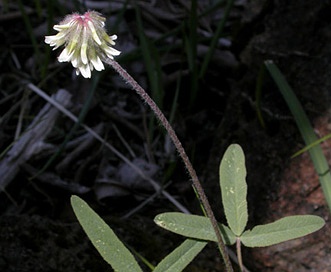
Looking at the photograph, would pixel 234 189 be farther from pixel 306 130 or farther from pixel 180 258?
pixel 306 130

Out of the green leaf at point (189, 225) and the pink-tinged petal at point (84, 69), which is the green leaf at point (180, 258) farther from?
the pink-tinged petal at point (84, 69)

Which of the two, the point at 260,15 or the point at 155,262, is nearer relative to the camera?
the point at 155,262

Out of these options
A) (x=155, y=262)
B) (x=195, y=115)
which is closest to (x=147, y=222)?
(x=155, y=262)

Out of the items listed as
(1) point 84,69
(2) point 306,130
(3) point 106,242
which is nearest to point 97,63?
(1) point 84,69

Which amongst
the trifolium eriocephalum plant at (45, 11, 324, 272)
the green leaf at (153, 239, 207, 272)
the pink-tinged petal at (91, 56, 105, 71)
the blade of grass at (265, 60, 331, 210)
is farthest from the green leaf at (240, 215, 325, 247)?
the pink-tinged petal at (91, 56, 105, 71)

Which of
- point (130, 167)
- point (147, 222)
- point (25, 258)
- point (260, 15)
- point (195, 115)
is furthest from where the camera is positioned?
point (195, 115)

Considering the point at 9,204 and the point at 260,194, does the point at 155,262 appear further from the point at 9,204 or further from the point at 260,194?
the point at 9,204

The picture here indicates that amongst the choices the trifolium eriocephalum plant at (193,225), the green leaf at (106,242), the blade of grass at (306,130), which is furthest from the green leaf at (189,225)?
the blade of grass at (306,130)
